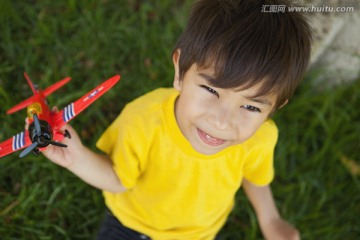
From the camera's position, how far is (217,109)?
4.04 ft

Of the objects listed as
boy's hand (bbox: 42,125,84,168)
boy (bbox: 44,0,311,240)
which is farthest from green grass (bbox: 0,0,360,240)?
boy's hand (bbox: 42,125,84,168)

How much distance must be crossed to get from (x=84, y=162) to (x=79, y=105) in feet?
0.94

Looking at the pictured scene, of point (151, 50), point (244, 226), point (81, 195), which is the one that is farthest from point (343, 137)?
point (81, 195)

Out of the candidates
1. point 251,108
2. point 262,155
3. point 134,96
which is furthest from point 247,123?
point 134,96

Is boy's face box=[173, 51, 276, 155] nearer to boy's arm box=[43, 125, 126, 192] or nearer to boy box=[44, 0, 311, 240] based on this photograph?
boy box=[44, 0, 311, 240]

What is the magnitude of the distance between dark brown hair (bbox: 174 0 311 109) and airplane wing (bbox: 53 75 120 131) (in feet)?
0.78

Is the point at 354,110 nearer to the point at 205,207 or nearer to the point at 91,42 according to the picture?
the point at 205,207

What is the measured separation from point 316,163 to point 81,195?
124 cm

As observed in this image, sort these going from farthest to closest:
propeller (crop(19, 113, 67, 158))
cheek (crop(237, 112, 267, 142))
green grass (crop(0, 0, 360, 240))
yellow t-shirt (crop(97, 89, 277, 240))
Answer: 1. green grass (crop(0, 0, 360, 240))
2. yellow t-shirt (crop(97, 89, 277, 240))
3. cheek (crop(237, 112, 267, 142))
4. propeller (crop(19, 113, 67, 158))

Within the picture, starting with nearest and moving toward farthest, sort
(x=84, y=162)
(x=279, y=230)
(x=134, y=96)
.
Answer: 1. (x=84, y=162)
2. (x=279, y=230)
3. (x=134, y=96)

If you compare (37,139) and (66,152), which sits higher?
(37,139)

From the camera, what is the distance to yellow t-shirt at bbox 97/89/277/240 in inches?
56.8

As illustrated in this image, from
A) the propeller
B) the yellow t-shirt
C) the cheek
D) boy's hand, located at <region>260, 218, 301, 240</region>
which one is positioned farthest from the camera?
boy's hand, located at <region>260, 218, 301, 240</region>

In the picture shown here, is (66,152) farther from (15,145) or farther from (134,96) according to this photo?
(134,96)
